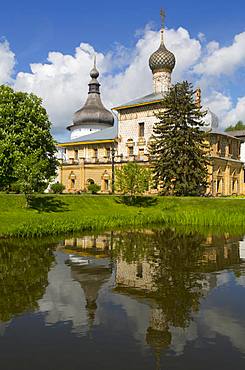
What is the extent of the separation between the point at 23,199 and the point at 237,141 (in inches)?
1200

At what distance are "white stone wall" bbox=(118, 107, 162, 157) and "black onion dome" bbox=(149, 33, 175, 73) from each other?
5.88m

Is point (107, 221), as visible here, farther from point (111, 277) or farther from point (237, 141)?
point (237, 141)

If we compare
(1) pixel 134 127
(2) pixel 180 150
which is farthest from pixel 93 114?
(2) pixel 180 150

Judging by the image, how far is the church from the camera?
4381cm

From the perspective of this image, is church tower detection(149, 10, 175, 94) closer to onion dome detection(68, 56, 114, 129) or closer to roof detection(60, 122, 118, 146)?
roof detection(60, 122, 118, 146)

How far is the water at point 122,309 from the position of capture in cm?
620

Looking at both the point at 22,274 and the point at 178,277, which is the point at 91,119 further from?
the point at 178,277

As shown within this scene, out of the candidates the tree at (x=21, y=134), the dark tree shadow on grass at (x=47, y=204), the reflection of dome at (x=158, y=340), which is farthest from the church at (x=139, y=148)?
the reflection of dome at (x=158, y=340)

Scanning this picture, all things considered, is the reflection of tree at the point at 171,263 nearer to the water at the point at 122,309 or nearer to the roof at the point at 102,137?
the water at the point at 122,309

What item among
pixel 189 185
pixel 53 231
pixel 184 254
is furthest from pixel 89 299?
pixel 189 185

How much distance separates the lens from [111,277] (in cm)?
1155

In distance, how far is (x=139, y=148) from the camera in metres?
45.0

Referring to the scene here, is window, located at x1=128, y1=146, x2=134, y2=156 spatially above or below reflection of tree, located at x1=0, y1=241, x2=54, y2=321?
above

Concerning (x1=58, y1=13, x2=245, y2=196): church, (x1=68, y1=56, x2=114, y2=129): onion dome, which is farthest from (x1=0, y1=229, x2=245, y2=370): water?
(x1=68, y1=56, x2=114, y2=129): onion dome
